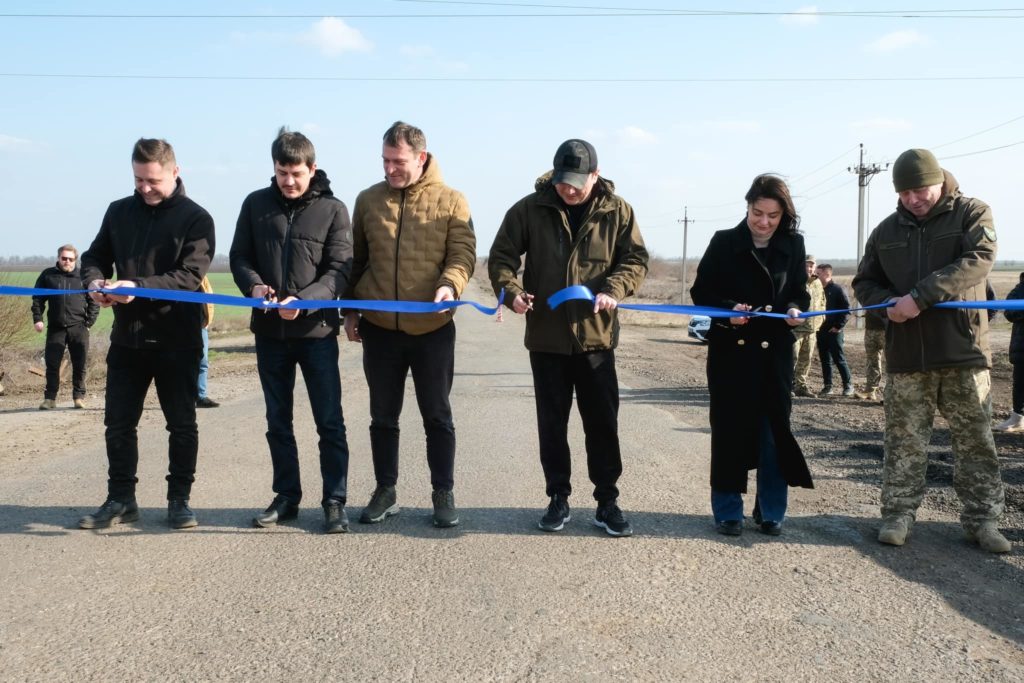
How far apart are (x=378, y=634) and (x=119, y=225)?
3053 millimetres

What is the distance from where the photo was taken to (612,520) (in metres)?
5.40

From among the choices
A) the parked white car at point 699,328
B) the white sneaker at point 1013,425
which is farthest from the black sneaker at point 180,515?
the parked white car at point 699,328

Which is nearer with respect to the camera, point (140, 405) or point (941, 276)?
point (941, 276)

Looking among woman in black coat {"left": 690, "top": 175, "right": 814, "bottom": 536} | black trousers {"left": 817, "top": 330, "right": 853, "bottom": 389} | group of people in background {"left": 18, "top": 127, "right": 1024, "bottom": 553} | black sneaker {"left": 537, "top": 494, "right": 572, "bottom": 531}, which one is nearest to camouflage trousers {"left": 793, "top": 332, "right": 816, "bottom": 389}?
black trousers {"left": 817, "top": 330, "right": 853, "bottom": 389}

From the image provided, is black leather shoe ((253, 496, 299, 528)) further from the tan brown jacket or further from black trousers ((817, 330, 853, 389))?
black trousers ((817, 330, 853, 389))

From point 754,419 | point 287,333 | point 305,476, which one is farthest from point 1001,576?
point 305,476

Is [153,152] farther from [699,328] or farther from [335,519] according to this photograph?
[699,328]

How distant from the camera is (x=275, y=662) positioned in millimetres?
3594

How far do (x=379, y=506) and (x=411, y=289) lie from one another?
4.37ft

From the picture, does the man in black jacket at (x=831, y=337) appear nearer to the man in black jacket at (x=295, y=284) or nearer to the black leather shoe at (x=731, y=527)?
the black leather shoe at (x=731, y=527)

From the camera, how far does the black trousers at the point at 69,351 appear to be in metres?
11.6

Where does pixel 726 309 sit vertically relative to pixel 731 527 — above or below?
above

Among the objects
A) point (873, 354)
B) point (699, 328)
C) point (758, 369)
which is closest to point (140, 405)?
point (758, 369)

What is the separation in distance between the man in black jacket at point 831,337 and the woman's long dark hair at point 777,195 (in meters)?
8.64
